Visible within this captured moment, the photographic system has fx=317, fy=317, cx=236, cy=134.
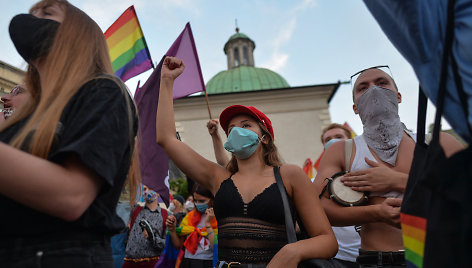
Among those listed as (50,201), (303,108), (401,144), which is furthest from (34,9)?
(303,108)

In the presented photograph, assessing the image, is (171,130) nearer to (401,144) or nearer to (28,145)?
(28,145)

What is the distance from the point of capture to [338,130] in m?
5.33

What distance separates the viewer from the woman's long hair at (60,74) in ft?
3.83

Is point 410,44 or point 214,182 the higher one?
point 410,44

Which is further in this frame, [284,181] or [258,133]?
[258,133]

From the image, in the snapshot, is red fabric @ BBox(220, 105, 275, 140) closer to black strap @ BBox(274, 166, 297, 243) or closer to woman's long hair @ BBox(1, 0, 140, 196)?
black strap @ BBox(274, 166, 297, 243)

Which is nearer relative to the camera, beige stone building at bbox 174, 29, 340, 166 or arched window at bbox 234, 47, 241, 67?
beige stone building at bbox 174, 29, 340, 166

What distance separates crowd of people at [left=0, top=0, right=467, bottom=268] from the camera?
110 centimetres

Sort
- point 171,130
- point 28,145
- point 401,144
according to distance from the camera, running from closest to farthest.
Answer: point 28,145 → point 401,144 → point 171,130

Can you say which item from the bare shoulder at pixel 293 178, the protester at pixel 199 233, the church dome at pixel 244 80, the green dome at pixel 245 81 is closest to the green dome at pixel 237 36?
the church dome at pixel 244 80

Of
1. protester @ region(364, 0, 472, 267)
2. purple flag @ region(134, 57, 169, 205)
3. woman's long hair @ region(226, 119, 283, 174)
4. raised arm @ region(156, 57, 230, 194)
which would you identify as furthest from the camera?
purple flag @ region(134, 57, 169, 205)

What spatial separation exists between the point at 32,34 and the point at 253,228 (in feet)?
5.42

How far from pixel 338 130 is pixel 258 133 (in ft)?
10.0

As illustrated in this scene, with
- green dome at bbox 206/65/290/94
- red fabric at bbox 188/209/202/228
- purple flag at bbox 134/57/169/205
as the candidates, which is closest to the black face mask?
purple flag at bbox 134/57/169/205
